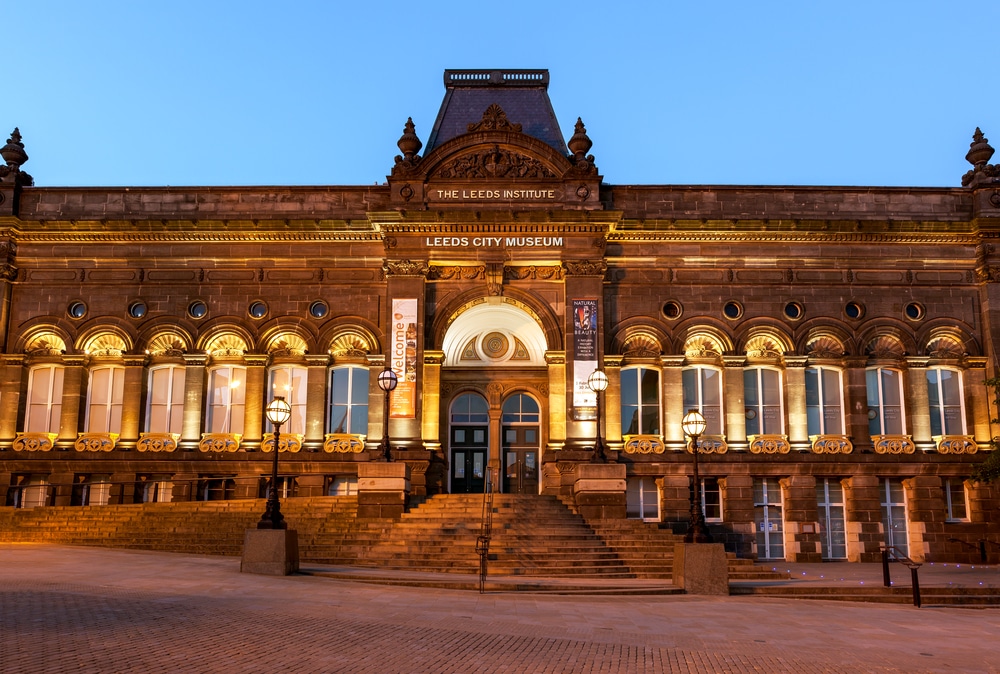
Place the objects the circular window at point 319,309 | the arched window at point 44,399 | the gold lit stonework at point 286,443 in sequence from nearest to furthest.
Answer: the gold lit stonework at point 286,443 < the arched window at point 44,399 < the circular window at point 319,309

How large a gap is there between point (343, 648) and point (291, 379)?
23317mm

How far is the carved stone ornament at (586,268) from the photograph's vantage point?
110 feet

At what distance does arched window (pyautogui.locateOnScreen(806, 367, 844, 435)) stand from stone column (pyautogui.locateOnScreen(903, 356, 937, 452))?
8.01ft

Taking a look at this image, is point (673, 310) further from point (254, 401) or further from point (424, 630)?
point (424, 630)

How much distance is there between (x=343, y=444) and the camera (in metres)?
33.6

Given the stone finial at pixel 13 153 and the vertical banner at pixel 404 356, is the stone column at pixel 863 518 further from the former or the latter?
the stone finial at pixel 13 153

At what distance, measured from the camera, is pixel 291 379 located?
114ft

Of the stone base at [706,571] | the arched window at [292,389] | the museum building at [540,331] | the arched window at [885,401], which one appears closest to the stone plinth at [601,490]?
the museum building at [540,331]

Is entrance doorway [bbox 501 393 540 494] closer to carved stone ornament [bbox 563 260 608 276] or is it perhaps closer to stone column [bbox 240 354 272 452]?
carved stone ornament [bbox 563 260 608 276]

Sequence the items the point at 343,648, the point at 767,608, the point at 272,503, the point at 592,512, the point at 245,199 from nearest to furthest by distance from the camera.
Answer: the point at 343,648, the point at 767,608, the point at 272,503, the point at 592,512, the point at 245,199

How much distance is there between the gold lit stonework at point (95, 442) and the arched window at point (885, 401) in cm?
2751

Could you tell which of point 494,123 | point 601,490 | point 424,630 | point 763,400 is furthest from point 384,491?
point 763,400

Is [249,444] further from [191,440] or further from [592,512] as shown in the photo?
[592,512]

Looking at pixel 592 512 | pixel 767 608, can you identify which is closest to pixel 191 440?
pixel 592 512
